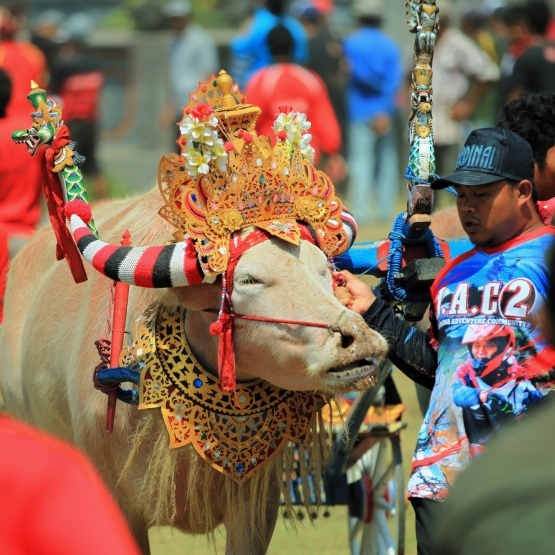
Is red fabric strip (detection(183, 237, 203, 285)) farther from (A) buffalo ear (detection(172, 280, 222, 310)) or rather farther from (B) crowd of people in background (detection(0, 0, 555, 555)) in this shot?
(B) crowd of people in background (detection(0, 0, 555, 555))

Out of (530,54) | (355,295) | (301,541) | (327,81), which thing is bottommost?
(301,541)

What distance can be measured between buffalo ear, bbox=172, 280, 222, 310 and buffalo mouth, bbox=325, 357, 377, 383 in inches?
20.4

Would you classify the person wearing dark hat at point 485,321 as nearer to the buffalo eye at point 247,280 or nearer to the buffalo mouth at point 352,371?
the buffalo mouth at point 352,371

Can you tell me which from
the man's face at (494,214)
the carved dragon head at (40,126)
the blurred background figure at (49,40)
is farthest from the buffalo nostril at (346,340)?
the blurred background figure at (49,40)

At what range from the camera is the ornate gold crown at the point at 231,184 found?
377 cm

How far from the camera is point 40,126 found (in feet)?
14.1

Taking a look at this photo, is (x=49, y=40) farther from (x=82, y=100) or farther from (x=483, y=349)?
(x=483, y=349)

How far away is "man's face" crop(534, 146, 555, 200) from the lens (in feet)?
13.4

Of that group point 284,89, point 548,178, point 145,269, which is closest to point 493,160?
point 548,178

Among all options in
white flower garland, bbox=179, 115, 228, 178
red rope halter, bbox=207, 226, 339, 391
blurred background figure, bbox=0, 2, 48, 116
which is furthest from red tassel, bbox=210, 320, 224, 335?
blurred background figure, bbox=0, 2, 48, 116

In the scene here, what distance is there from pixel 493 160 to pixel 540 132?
0.77 metres

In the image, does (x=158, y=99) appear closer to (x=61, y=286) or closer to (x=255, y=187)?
(x=61, y=286)

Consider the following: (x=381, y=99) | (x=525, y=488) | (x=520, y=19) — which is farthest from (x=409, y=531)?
(x=381, y=99)

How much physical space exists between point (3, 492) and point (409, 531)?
4605mm
